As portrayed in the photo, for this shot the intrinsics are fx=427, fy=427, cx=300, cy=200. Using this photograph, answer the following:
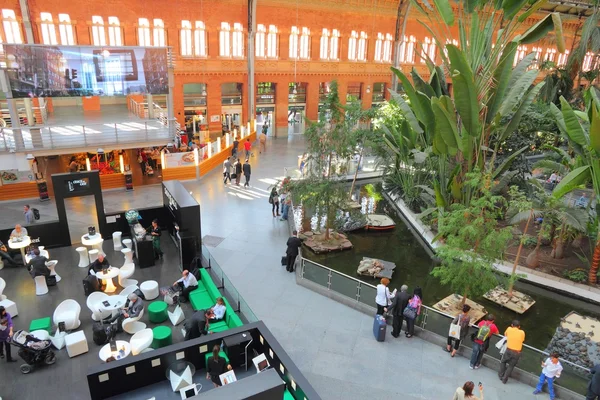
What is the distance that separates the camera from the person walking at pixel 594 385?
7387 millimetres

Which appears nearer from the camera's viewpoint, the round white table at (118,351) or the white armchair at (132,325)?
the round white table at (118,351)

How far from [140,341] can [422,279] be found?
8107 millimetres

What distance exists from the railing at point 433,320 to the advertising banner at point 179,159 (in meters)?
11.2

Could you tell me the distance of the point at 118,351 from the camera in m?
8.47

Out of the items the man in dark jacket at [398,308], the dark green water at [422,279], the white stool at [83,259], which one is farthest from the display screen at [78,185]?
the man in dark jacket at [398,308]

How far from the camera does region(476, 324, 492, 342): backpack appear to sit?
27.7 feet

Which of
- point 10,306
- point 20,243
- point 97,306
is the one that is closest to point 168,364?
point 97,306

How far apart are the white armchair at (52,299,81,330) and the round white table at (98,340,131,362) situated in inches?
60.7

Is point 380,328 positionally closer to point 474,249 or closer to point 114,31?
point 474,249

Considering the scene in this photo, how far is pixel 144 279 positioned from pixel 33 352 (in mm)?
3956

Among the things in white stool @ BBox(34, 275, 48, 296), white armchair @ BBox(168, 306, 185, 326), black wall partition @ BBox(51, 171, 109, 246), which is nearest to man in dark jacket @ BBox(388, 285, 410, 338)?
white armchair @ BBox(168, 306, 185, 326)

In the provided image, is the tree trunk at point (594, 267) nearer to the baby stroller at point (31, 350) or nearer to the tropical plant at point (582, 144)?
the tropical plant at point (582, 144)

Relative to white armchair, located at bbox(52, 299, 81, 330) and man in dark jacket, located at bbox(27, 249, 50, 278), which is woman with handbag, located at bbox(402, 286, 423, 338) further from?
man in dark jacket, located at bbox(27, 249, 50, 278)

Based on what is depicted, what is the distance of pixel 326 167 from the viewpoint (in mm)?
13945
